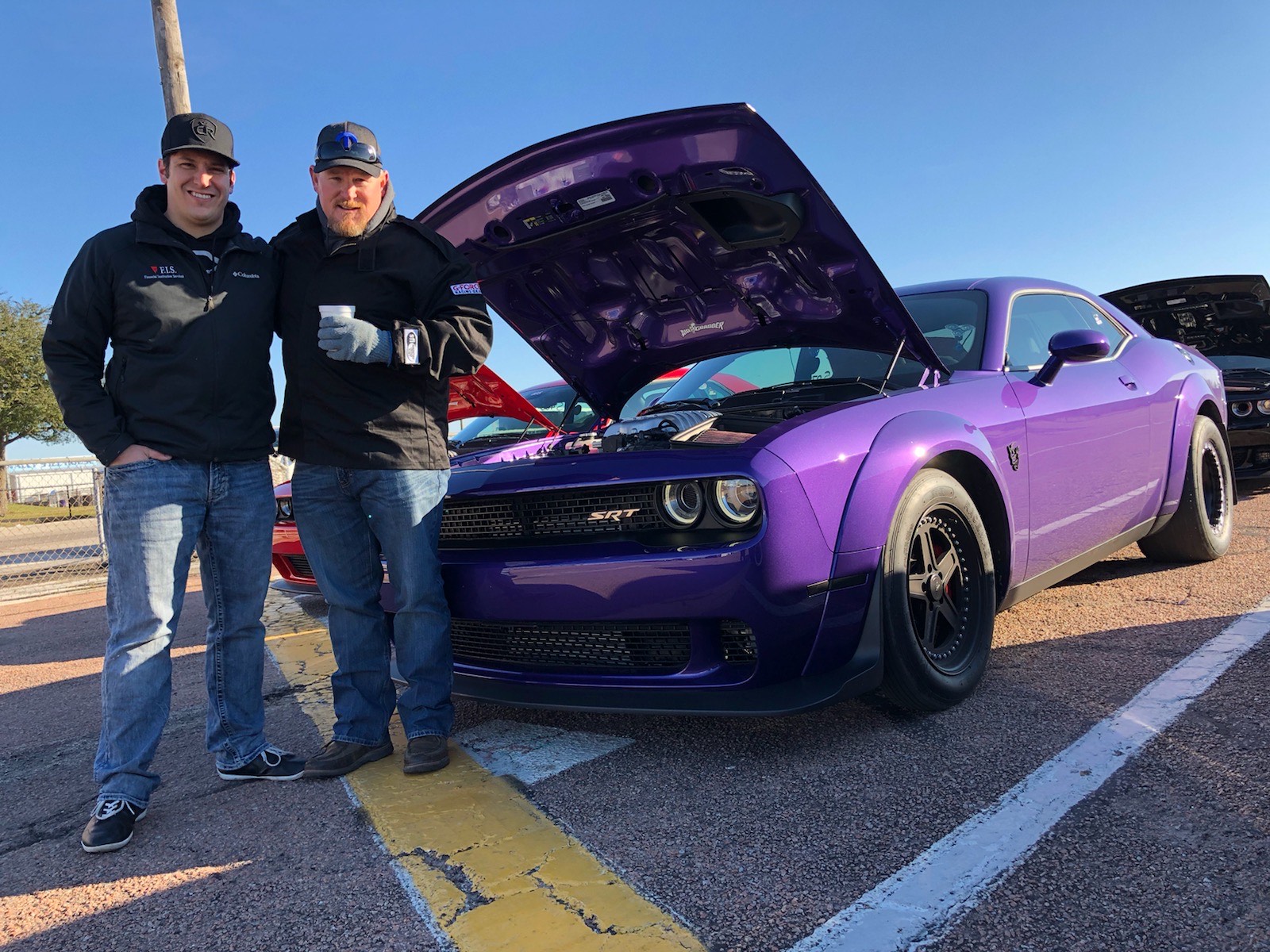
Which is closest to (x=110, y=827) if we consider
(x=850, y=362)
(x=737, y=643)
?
(x=737, y=643)

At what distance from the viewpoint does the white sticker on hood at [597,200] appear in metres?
3.03

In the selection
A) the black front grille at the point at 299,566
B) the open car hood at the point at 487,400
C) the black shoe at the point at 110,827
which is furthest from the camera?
the black front grille at the point at 299,566

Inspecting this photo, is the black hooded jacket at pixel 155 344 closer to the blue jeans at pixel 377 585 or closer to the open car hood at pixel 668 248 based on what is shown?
the blue jeans at pixel 377 585

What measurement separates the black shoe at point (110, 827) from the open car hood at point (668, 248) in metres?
2.01

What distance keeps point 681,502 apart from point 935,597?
933 millimetres

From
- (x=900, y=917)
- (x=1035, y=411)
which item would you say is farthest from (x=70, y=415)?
(x=1035, y=411)

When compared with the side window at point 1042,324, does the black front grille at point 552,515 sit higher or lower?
lower

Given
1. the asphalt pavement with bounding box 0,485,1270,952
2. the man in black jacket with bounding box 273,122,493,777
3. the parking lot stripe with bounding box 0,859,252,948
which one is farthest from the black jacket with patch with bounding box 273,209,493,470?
the parking lot stripe with bounding box 0,859,252,948

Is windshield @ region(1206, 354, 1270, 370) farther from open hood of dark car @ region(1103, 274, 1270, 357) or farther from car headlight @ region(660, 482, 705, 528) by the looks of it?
car headlight @ region(660, 482, 705, 528)

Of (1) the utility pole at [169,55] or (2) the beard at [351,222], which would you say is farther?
(1) the utility pole at [169,55]

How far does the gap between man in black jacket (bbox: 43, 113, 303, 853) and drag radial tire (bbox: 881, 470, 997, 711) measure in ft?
6.01

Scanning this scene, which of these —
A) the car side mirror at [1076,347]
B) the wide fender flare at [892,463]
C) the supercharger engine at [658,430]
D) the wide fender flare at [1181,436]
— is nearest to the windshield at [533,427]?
the supercharger engine at [658,430]

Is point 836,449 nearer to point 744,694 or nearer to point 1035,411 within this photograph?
point 744,694

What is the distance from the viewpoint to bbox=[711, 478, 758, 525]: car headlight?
2.36m
